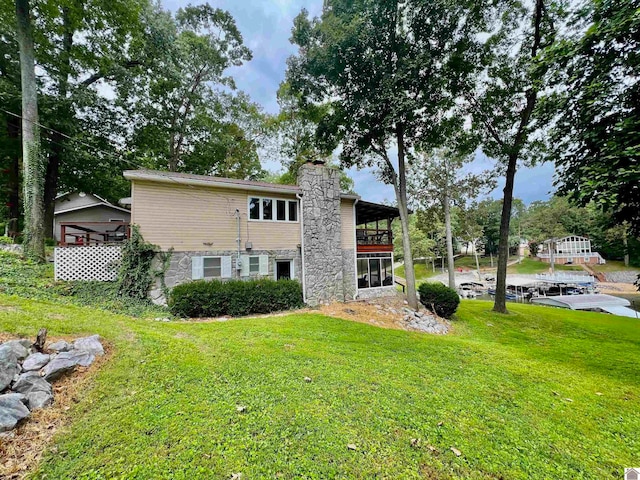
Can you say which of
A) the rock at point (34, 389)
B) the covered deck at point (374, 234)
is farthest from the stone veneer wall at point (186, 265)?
the rock at point (34, 389)

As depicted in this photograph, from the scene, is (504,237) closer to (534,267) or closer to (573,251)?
(534,267)

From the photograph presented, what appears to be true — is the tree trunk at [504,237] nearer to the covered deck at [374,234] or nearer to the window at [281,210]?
the covered deck at [374,234]

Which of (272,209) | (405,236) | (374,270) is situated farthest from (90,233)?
(405,236)

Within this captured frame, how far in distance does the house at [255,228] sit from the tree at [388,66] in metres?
2.77

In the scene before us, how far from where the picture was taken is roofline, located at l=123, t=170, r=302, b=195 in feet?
29.9

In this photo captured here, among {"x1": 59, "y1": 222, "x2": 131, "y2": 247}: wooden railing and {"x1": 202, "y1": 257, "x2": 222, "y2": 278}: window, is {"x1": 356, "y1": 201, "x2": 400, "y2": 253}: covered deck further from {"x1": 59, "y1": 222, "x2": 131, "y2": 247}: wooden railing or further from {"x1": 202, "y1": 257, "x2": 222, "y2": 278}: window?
{"x1": 59, "y1": 222, "x2": 131, "y2": 247}: wooden railing

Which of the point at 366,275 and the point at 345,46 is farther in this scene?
the point at 366,275

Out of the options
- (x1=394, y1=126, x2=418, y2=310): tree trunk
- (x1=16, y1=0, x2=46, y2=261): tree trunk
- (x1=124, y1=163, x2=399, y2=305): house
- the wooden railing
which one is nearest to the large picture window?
(x1=124, y1=163, x2=399, y2=305): house

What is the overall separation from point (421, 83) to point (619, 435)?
11773 millimetres

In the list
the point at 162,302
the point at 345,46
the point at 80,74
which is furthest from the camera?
the point at 80,74

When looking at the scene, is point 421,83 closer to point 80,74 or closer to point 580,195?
point 580,195

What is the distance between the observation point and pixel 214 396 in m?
3.43

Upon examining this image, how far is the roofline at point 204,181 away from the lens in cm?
911

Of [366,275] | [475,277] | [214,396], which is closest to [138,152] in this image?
[366,275]
